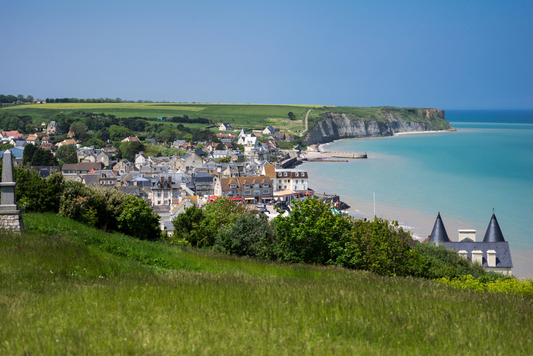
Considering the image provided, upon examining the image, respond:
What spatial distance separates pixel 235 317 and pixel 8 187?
29.5 feet

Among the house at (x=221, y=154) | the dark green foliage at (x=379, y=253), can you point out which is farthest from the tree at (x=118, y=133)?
the dark green foliage at (x=379, y=253)

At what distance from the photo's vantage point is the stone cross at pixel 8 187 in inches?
450

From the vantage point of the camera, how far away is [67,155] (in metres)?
91.1

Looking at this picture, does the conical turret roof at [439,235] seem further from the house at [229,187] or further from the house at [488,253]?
the house at [229,187]

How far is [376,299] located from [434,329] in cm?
138

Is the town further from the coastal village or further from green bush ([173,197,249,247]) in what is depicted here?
green bush ([173,197,249,247])

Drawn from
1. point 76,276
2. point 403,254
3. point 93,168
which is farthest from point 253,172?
point 76,276

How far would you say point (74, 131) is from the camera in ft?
432

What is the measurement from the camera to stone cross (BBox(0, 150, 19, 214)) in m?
11.4

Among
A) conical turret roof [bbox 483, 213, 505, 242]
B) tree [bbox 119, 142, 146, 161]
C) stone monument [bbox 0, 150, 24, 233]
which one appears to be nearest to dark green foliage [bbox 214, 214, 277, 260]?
stone monument [bbox 0, 150, 24, 233]

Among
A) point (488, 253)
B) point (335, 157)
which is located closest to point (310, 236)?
point (488, 253)

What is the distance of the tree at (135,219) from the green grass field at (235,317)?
34.9 ft

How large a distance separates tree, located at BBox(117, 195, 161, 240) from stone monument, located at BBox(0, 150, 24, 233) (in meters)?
7.72

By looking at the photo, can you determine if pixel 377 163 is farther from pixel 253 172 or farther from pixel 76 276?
pixel 76 276
